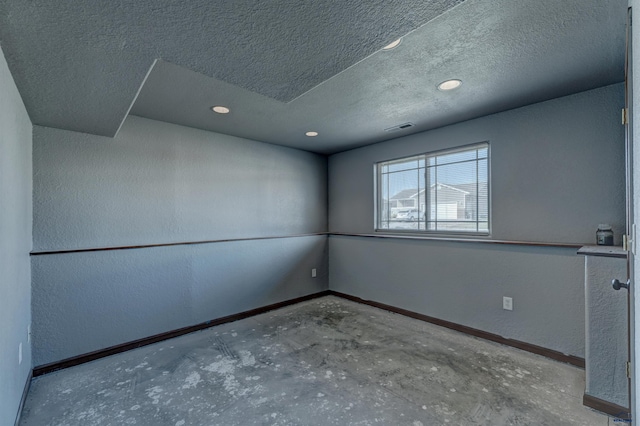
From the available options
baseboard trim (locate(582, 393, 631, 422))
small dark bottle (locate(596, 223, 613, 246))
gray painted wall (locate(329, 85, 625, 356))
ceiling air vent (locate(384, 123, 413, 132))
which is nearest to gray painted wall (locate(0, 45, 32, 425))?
ceiling air vent (locate(384, 123, 413, 132))

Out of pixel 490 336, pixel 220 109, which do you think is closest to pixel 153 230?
pixel 220 109

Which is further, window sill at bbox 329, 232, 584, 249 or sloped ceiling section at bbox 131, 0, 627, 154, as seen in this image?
window sill at bbox 329, 232, 584, 249

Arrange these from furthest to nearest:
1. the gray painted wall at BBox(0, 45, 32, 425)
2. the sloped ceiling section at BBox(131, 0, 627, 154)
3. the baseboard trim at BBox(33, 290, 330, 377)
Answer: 1. the baseboard trim at BBox(33, 290, 330, 377)
2. the sloped ceiling section at BBox(131, 0, 627, 154)
3. the gray painted wall at BBox(0, 45, 32, 425)

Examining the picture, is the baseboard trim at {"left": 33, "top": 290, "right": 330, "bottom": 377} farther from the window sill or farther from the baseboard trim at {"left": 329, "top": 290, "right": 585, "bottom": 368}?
the window sill

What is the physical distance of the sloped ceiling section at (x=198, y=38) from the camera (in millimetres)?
1060

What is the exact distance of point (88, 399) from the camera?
1924 millimetres

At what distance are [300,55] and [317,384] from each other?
211 cm

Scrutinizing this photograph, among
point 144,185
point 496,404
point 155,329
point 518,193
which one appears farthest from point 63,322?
point 518,193

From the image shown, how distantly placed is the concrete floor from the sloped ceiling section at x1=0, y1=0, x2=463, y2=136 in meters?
1.99

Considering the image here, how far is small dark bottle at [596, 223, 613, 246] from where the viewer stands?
2.20 meters

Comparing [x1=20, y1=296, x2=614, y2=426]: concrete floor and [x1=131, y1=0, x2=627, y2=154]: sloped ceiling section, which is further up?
[x1=131, y1=0, x2=627, y2=154]: sloped ceiling section

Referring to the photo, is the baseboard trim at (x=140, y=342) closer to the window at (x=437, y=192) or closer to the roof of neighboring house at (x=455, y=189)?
the window at (x=437, y=192)

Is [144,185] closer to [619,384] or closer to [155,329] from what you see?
[155,329]

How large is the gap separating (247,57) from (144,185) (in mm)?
2138
